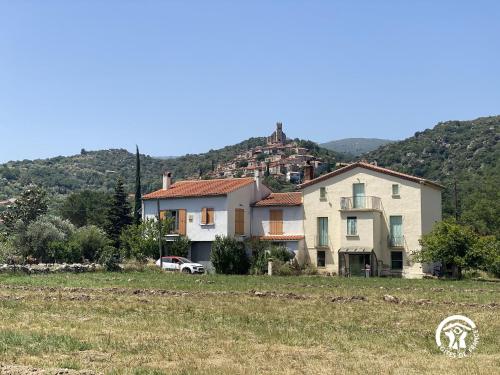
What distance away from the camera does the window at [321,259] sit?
52.2 m

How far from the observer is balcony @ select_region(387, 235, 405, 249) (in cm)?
4950

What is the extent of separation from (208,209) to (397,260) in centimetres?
1621

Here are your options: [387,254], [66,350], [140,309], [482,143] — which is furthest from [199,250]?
[482,143]

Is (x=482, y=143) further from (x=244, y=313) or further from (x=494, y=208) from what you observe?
(x=244, y=313)

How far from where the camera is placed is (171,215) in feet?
189

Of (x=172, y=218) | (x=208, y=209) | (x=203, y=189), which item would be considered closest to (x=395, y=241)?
(x=208, y=209)

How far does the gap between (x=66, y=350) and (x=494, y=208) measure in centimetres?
6506

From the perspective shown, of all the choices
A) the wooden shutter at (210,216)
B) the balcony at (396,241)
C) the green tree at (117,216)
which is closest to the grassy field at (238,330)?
the balcony at (396,241)

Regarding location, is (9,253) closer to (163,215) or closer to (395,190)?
(163,215)

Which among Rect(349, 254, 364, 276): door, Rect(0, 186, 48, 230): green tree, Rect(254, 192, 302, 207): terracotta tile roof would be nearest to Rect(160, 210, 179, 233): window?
Rect(254, 192, 302, 207): terracotta tile roof

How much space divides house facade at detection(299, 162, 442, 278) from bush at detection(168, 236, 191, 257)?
10078mm

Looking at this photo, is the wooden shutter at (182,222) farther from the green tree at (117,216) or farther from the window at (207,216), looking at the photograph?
the green tree at (117,216)

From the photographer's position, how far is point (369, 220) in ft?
163

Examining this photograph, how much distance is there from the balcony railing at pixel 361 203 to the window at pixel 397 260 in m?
3.72
